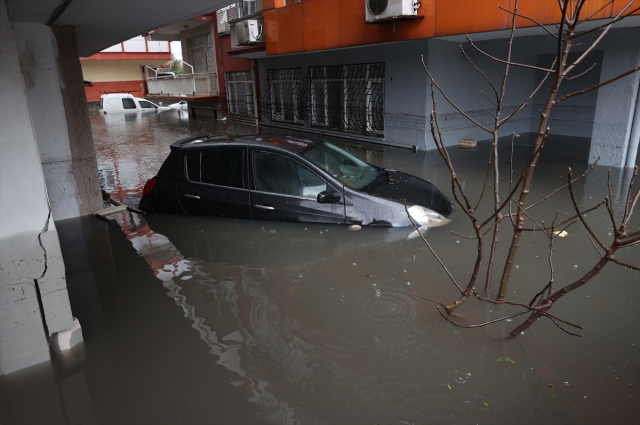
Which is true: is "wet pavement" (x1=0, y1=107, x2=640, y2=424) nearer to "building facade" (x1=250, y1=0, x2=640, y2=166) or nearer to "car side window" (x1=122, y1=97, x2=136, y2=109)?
"building facade" (x1=250, y1=0, x2=640, y2=166)

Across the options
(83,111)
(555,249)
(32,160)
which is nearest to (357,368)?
(32,160)

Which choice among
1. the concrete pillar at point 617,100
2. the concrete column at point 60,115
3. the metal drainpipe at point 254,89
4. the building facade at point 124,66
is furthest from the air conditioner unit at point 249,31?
the building facade at point 124,66

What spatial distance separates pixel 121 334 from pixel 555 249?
15.8ft

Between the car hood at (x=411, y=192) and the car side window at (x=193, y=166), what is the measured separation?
8.08 ft

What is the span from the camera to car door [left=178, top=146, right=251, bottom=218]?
21.2 ft

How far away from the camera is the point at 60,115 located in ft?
23.6

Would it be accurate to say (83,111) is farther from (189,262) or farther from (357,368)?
(357,368)

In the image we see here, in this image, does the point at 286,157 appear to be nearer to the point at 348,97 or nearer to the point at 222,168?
the point at 222,168

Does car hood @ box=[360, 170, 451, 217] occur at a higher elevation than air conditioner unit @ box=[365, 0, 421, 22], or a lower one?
lower

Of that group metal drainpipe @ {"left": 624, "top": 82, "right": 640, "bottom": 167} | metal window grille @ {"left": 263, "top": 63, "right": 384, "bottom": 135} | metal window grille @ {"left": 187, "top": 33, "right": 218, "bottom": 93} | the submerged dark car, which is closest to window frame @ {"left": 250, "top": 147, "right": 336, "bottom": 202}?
the submerged dark car

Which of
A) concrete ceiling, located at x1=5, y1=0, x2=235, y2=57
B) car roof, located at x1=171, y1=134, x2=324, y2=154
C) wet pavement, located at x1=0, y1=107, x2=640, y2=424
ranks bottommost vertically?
wet pavement, located at x1=0, y1=107, x2=640, y2=424

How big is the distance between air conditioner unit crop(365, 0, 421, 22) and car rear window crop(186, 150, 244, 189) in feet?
19.4

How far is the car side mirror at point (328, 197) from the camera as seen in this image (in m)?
5.98

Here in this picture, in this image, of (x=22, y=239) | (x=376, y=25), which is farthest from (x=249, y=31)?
(x=22, y=239)
